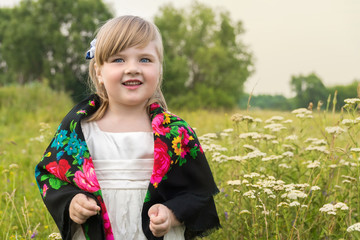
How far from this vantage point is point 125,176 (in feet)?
7.01

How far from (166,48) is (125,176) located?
90.0 ft

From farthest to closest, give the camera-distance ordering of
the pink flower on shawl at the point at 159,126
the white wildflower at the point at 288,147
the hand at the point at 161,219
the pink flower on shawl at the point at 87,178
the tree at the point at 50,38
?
the tree at the point at 50,38
the white wildflower at the point at 288,147
the pink flower on shawl at the point at 159,126
the pink flower on shawl at the point at 87,178
the hand at the point at 161,219

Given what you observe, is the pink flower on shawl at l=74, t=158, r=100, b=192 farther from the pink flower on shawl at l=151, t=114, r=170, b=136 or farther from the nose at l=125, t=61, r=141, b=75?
the nose at l=125, t=61, r=141, b=75

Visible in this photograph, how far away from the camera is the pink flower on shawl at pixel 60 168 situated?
84.3 inches

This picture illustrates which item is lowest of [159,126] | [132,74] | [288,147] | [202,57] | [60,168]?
[288,147]

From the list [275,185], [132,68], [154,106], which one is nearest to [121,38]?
[132,68]

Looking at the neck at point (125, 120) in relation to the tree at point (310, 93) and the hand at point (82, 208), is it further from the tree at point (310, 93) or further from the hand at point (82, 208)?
the tree at point (310, 93)

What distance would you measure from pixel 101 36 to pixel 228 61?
26.3 m

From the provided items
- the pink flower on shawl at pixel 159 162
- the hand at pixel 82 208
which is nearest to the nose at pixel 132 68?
the pink flower on shawl at pixel 159 162

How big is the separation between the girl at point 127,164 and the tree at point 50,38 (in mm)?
24746

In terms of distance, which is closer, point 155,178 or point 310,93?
point 155,178

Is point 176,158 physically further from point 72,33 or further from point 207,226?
point 72,33

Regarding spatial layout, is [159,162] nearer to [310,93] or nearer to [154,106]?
[154,106]

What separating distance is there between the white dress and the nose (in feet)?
1.02
